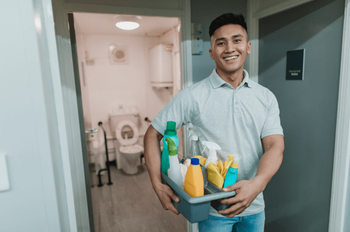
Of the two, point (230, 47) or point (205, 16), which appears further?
point (205, 16)

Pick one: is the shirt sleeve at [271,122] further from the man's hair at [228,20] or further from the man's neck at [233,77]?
the man's hair at [228,20]

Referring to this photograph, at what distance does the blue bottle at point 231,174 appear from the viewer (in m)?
0.83

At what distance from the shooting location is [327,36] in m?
1.32

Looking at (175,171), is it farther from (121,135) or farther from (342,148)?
(121,135)

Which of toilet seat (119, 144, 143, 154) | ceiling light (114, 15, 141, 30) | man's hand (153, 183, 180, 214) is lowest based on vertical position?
toilet seat (119, 144, 143, 154)

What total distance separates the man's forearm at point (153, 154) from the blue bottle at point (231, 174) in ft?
0.99

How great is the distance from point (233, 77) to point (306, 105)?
2.23 feet

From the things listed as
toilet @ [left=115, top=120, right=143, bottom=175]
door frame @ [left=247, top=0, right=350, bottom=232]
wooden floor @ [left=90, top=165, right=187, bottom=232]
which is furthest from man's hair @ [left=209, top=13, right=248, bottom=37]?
toilet @ [left=115, top=120, right=143, bottom=175]

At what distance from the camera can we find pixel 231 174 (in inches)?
32.8

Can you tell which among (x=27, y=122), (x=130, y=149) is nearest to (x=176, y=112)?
(x=27, y=122)

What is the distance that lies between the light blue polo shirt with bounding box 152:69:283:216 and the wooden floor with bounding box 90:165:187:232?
1445mm

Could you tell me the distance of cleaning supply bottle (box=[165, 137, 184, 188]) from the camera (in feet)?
2.87

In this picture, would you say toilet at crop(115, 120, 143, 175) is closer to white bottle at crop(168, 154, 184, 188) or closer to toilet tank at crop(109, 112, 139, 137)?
toilet tank at crop(109, 112, 139, 137)

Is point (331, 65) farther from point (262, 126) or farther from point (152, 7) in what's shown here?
point (152, 7)
